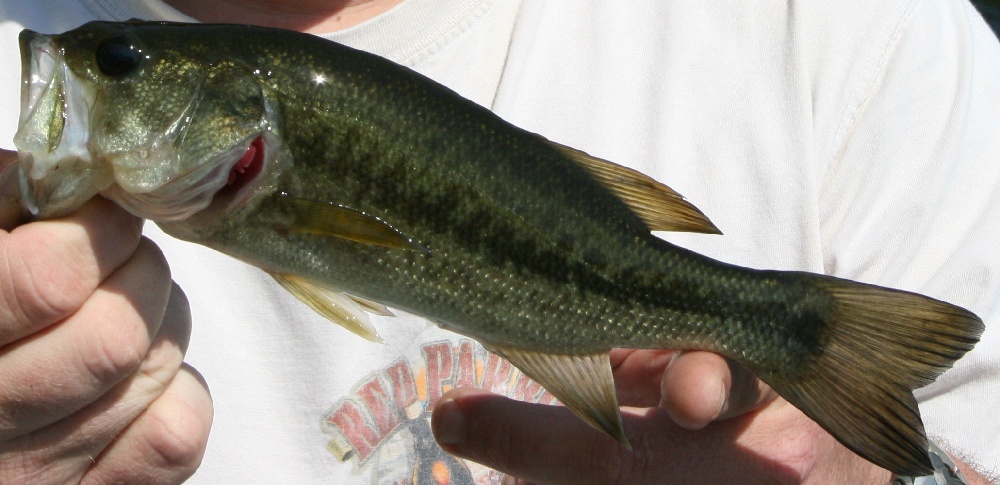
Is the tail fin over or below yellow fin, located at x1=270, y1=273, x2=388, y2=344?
A: over

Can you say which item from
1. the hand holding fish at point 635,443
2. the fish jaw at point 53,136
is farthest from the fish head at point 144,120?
the hand holding fish at point 635,443

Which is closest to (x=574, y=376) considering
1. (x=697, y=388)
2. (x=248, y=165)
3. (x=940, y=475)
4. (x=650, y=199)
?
(x=697, y=388)

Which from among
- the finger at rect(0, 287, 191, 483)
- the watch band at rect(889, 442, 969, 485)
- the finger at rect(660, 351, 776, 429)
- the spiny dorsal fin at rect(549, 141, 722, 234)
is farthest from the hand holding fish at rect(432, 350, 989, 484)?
the finger at rect(0, 287, 191, 483)

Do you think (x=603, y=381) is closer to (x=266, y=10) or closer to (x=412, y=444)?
(x=412, y=444)

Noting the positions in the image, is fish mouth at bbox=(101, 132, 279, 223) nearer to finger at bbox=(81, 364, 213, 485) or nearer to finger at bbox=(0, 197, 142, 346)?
finger at bbox=(0, 197, 142, 346)

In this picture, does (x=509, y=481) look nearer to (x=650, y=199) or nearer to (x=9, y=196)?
(x=650, y=199)

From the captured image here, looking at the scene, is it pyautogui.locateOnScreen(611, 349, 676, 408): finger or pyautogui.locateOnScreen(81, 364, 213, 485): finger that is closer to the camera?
pyautogui.locateOnScreen(81, 364, 213, 485): finger
